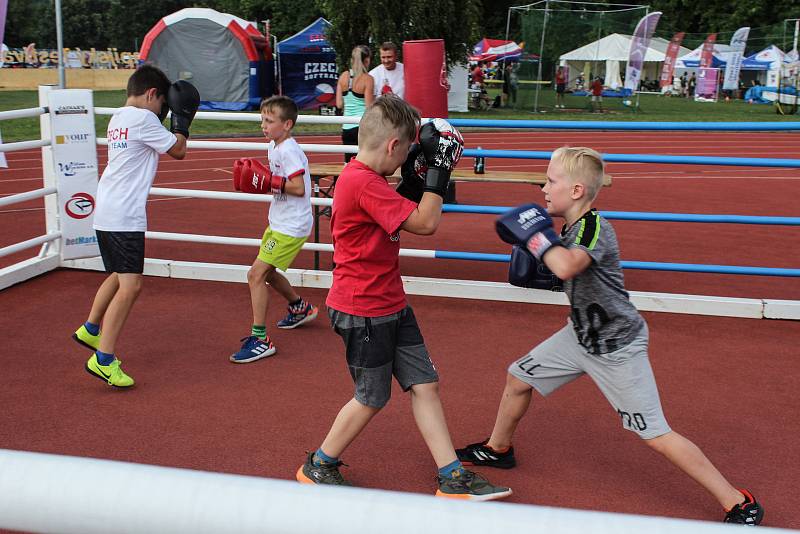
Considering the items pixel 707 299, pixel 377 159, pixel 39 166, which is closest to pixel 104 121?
pixel 39 166

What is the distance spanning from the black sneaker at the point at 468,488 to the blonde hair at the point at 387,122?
1.37 metres

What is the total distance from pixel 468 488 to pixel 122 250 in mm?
2512

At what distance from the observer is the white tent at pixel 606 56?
96.3ft

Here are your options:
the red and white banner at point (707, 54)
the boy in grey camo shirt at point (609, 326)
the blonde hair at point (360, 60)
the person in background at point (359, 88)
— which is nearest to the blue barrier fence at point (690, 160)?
the boy in grey camo shirt at point (609, 326)

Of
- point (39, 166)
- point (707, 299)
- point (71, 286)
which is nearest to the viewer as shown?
point (707, 299)

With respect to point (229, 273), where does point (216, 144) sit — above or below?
above

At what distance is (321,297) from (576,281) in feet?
11.9

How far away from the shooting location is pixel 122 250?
4840 mm

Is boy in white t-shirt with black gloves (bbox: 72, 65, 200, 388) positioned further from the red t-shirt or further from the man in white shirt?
the man in white shirt

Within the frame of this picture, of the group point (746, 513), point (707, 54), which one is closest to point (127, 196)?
point (746, 513)

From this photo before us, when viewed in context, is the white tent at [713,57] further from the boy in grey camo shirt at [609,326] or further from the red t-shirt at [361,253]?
the red t-shirt at [361,253]

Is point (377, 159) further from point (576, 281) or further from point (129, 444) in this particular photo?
point (129, 444)

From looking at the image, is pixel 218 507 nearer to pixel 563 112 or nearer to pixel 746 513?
pixel 746 513

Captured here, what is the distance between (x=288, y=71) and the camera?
27.4 meters
